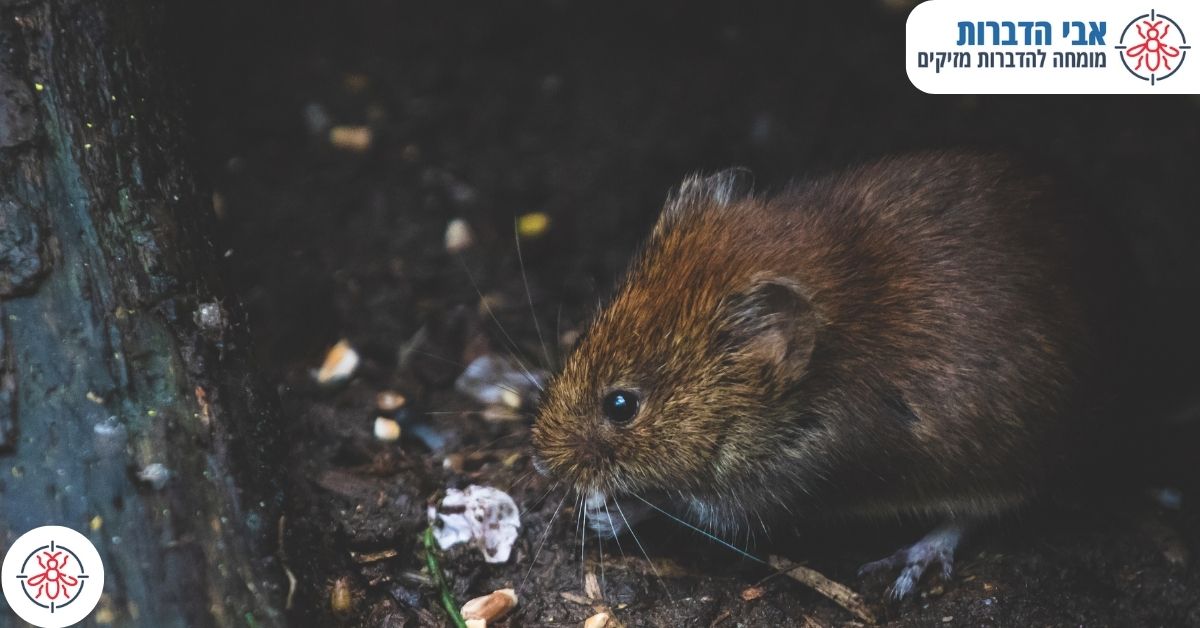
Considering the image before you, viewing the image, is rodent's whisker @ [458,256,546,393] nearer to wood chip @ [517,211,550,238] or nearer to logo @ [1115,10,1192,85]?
wood chip @ [517,211,550,238]

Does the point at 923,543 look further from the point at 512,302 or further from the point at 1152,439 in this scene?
the point at 512,302

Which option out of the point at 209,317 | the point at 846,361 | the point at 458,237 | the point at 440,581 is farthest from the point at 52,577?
the point at 458,237

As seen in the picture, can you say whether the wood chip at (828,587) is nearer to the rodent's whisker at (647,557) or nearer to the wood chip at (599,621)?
the rodent's whisker at (647,557)

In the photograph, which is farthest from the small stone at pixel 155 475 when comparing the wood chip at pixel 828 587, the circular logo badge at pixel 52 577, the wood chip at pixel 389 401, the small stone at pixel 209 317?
the wood chip at pixel 828 587

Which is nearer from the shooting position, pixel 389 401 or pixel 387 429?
pixel 387 429

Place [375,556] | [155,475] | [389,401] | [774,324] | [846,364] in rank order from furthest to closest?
1. [389,401]
2. [375,556]
3. [846,364]
4. [774,324]
5. [155,475]

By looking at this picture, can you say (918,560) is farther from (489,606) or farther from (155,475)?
(155,475)
